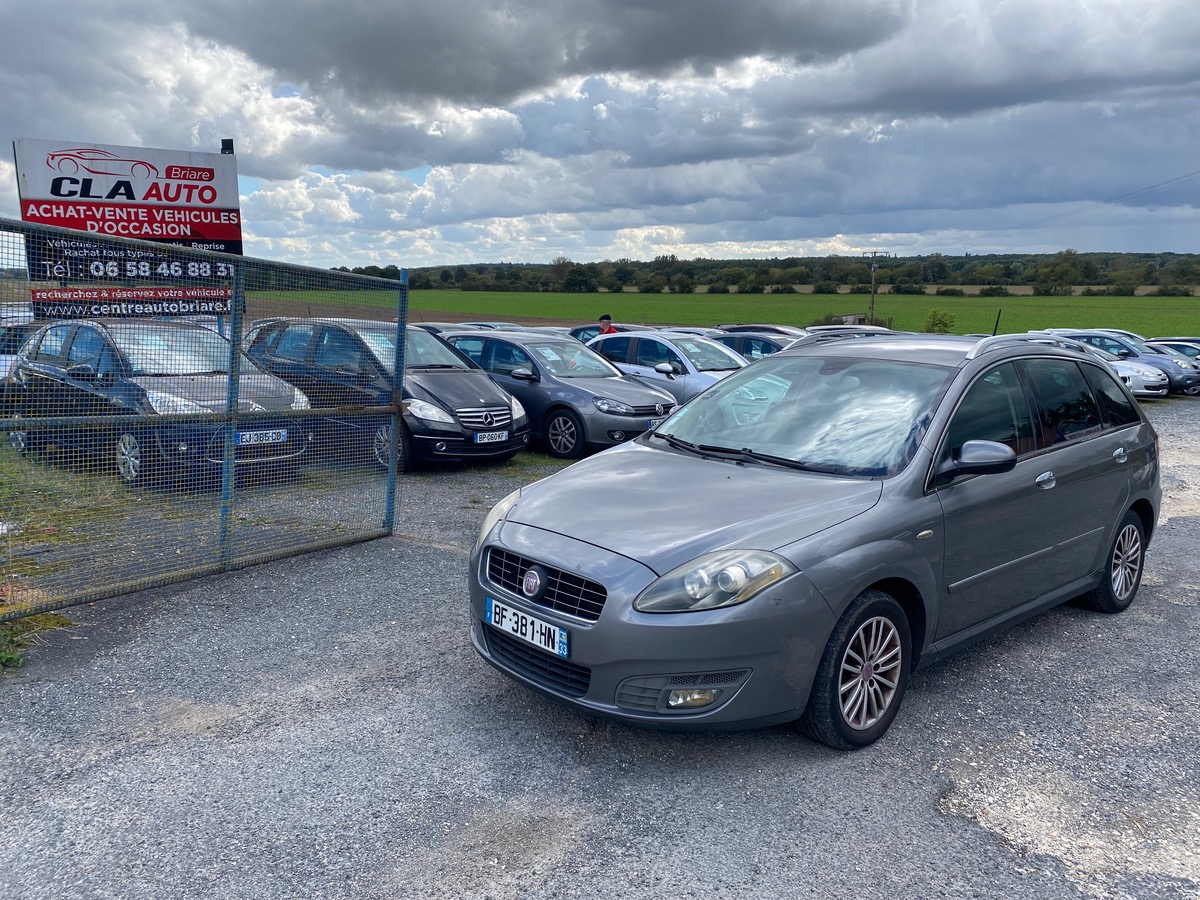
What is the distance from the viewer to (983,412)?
4.48 meters

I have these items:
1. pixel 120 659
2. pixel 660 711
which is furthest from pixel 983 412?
pixel 120 659

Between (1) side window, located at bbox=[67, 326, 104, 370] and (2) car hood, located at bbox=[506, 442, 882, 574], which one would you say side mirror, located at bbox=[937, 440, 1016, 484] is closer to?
(2) car hood, located at bbox=[506, 442, 882, 574]

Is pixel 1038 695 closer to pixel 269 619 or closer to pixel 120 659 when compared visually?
pixel 269 619

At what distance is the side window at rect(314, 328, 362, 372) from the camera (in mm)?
6336

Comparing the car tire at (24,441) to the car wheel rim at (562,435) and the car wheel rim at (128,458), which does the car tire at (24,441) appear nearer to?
the car wheel rim at (128,458)

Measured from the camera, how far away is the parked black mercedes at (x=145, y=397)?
15.4 ft

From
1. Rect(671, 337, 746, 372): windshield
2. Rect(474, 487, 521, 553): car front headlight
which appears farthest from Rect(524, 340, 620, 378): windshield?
Rect(474, 487, 521, 553): car front headlight

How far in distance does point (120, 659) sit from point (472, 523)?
3.46 metres

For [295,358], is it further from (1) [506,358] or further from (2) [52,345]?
(1) [506,358]

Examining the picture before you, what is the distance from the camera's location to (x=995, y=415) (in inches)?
179

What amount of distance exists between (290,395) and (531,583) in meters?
3.20

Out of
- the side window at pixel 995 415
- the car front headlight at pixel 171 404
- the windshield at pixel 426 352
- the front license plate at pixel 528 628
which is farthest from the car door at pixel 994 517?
the windshield at pixel 426 352

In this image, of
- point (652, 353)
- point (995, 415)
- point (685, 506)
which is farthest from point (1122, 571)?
point (652, 353)

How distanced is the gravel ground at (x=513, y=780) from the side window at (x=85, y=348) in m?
1.46
